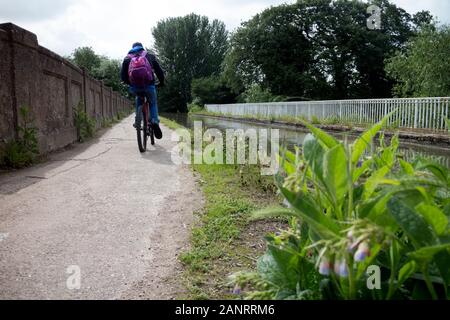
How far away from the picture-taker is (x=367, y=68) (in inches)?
1625

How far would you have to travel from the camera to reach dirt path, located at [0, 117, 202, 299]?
207 centimetres

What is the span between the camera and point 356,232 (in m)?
1.02

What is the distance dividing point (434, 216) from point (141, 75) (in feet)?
19.9

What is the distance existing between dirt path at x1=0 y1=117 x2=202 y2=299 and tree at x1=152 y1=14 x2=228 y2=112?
66.4 m

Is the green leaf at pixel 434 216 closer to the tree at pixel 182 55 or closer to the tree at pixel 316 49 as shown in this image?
the tree at pixel 316 49

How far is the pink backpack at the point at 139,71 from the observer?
666 centimetres

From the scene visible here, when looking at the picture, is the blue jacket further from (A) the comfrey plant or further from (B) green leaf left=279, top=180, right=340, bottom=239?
(B) green leaf left=279, top=180, right=340, bottom=239

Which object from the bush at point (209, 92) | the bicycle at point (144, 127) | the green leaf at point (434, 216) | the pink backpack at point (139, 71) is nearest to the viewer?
the green leaf at point (434, 216)

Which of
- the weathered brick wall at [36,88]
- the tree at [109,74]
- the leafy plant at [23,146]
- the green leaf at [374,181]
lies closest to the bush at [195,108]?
the tree at [109,74]

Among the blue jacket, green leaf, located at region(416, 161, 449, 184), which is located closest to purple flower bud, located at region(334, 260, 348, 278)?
green leaf, located at region(416, 161, 449, 184)

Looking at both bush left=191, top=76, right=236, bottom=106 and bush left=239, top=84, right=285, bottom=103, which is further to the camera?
bush left=191, top=76, right=236, bottom=106

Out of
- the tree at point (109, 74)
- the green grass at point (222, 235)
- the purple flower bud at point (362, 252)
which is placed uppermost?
the tree at point (109, 74)

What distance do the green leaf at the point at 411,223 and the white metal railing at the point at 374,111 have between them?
19.9 ft
